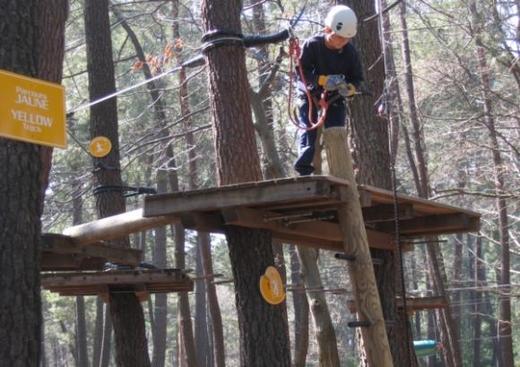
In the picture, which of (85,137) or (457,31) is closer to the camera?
(457,31)

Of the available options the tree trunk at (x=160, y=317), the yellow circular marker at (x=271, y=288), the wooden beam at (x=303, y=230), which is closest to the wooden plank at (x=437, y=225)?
the wooden beam at (x=303, y=230)

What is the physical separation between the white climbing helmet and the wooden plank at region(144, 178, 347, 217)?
1.22 metres

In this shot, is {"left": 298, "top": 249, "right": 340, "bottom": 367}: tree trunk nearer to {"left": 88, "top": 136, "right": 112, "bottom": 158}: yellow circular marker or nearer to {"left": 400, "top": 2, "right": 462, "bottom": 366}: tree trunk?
{"left": 400, "top": 2, "right": 462, "bottom": 366}: tree trunk

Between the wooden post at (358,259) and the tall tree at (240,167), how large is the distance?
4.27 ft

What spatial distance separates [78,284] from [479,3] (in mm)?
8993

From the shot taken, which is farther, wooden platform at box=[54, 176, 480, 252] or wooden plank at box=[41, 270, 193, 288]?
wooden plank at box=[41, 270, 193, 288]

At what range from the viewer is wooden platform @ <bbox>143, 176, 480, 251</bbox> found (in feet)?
18.9

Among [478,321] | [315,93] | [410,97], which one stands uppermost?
[410,97]

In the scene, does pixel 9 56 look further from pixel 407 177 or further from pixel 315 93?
pixel 407 177

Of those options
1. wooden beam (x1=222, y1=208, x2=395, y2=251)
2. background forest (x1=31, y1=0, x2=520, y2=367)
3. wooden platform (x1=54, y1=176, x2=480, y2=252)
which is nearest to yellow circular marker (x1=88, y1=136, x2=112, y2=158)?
background forest (x1=31, y1=0, x2=520, y2=367)

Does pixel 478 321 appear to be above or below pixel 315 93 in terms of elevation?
below

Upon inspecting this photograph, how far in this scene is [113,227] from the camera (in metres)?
7.47

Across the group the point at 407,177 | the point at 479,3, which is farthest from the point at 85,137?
the point at 479,3

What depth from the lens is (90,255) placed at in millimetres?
8250
